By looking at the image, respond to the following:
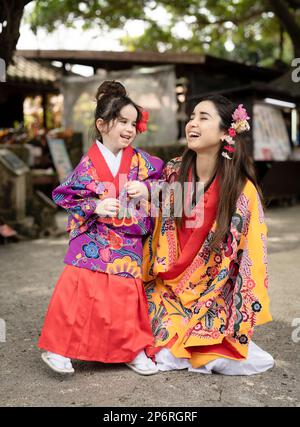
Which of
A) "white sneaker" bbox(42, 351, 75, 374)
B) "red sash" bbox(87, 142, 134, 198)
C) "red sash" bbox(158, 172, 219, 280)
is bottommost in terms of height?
"white sneaker" bbox(42, 351, 75, 374)

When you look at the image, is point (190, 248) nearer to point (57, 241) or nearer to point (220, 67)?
point (57, 241)

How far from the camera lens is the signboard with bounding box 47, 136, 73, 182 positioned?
11.7 meters

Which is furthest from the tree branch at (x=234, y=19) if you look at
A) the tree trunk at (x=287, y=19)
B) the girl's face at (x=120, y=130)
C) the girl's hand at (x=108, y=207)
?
the girl's hand at (x=108, y=207)

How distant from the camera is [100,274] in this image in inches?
118

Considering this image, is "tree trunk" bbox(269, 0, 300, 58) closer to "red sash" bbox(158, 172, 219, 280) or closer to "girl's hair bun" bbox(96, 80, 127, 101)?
"girl's hair bun" bbox(96, 80, 127, 101)

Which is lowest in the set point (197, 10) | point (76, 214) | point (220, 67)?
point (76, 214)

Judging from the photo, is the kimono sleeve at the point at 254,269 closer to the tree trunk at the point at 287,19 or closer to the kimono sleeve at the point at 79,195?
the kimono sleeve at the point at 79,195

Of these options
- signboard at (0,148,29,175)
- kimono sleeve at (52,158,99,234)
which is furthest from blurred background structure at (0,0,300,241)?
kimono sleeve at (52,158,99,234)

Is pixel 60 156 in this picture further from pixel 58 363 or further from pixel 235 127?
pixel 58 363

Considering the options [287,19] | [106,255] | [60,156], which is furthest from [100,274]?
[287,19]

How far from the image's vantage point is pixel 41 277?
5418 millimetres
